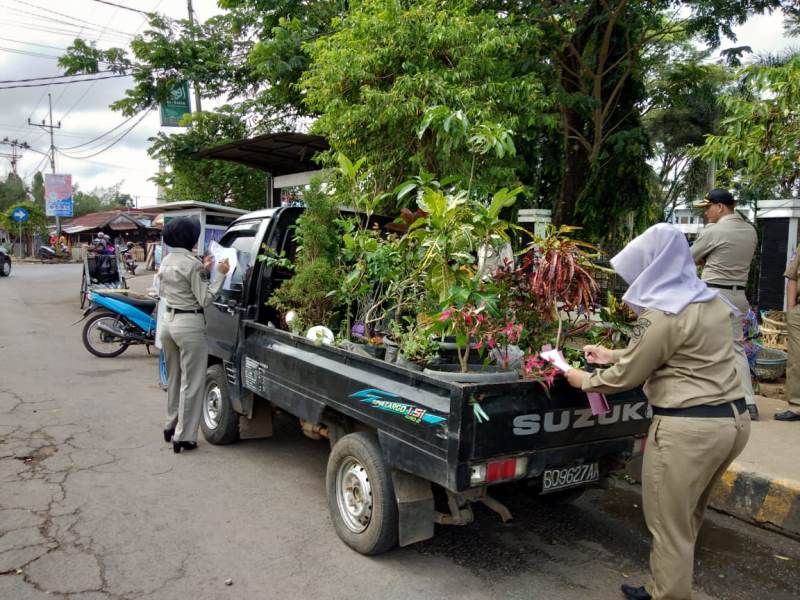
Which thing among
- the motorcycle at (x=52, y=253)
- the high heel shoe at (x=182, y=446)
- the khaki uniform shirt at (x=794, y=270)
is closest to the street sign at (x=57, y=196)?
the motorcycle at (x=52, y=253)

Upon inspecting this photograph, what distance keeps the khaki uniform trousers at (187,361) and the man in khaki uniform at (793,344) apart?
5.09 meters

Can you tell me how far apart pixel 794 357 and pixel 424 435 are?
4.25 m

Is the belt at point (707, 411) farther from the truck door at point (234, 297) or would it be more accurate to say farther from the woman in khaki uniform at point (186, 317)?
the woman in khaki uniform at point (186, 317)

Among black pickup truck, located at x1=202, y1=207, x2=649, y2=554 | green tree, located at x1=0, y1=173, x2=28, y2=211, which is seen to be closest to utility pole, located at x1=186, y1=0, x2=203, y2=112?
black pickup truck, located at x1=202, y1=207, x2=649, y2=554

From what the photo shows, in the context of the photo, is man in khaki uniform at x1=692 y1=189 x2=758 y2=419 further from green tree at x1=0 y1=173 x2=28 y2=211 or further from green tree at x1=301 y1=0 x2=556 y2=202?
green tree at x1=0 y1=173 x2=28 y2=211

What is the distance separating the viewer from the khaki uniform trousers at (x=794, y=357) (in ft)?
17.6

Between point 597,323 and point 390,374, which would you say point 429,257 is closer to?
point 390,374

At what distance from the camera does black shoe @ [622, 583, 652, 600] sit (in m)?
2.88

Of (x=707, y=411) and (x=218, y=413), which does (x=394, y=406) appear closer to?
(x=707, y=411)

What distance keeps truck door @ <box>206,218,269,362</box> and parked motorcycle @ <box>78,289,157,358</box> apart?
12.0 ft

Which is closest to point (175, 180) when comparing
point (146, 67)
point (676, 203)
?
point (146, 67)

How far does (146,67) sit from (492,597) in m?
13.2

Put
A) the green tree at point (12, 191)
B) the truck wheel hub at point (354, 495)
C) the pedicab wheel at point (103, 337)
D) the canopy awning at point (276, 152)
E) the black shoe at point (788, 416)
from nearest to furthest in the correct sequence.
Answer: the truck wheel hub at point (354, 495) < the black shoe at point (788, 416) < the pedicab wheel at point (103, 337) < the canopy awning at point (276, 152) < the green tree at point (12, 191)

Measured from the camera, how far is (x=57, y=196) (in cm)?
3494
